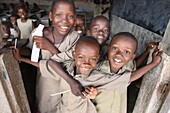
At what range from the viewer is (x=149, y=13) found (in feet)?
7.58

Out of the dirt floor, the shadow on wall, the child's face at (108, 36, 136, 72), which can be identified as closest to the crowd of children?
the child's face at (108, 36, 136, 72)

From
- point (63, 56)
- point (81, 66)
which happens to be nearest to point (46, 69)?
point (63, 56)

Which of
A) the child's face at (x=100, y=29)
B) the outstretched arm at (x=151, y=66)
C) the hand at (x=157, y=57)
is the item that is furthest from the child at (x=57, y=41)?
the hand at (x=157, y=57)

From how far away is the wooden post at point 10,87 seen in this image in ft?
3.63

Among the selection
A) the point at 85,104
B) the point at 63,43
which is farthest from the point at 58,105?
the point at 63,43

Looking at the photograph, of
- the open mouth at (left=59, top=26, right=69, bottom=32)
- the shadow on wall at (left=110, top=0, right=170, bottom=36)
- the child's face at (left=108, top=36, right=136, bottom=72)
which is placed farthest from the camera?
the shadow on wall at (left=110, top=0, right=170, bottom=36)

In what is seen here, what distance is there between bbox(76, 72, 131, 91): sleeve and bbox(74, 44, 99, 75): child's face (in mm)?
59

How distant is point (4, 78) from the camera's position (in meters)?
1.14

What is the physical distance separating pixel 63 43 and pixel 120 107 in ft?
2.19

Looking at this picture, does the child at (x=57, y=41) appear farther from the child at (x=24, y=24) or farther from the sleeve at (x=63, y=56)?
the child at (x=24, y=24)

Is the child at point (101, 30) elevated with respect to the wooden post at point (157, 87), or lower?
elevated

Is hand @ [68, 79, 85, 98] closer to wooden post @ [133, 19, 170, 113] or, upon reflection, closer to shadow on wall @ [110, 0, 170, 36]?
wooden post @ [133, 19, 170, 113]

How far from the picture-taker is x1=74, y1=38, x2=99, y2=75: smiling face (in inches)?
43.6

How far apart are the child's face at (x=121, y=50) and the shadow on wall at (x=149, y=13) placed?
951 mm
